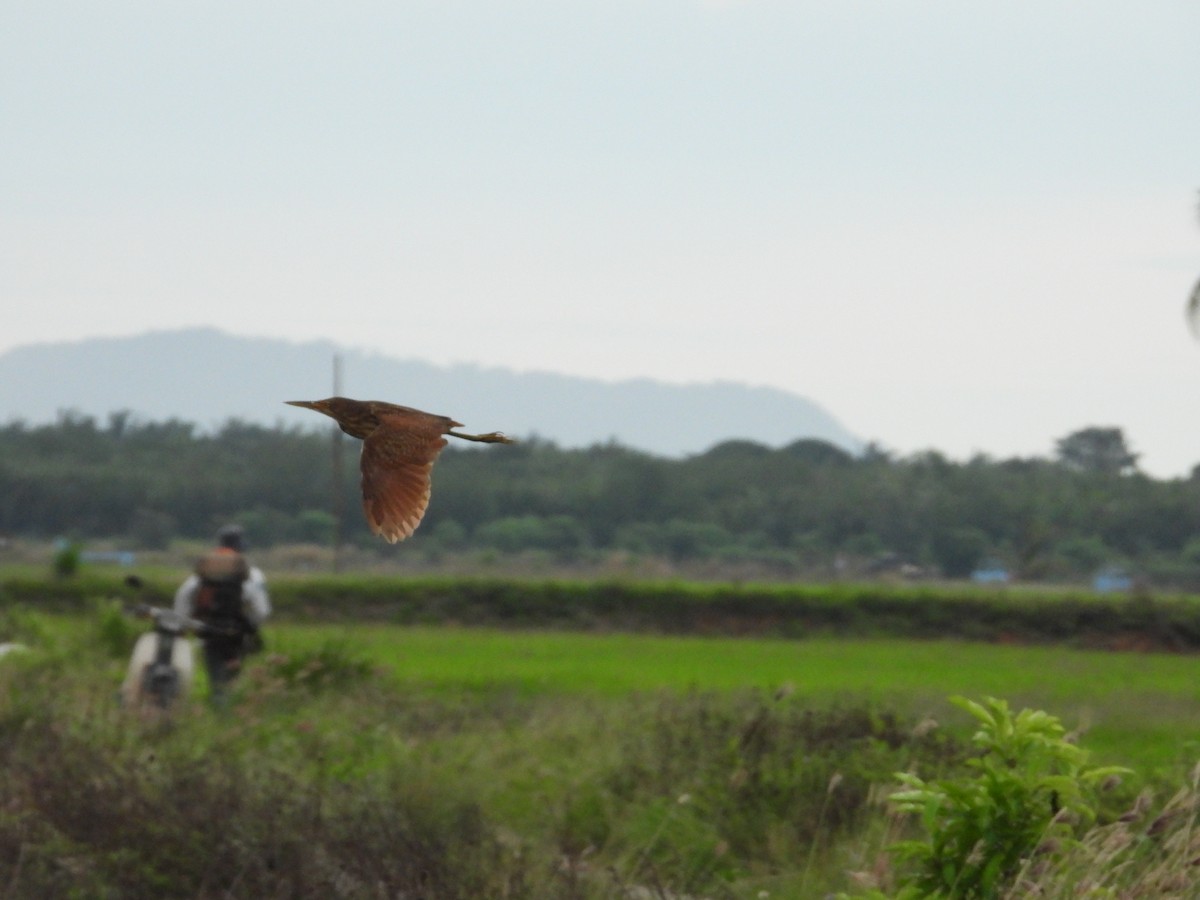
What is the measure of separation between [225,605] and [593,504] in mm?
4250

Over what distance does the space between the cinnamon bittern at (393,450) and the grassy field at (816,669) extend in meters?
10.3

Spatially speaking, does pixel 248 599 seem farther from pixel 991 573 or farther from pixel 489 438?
pixel 991 573

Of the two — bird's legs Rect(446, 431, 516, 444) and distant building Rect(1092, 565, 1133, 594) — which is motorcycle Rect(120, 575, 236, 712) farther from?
distant building Rect(1092, 565, 1133, 594)

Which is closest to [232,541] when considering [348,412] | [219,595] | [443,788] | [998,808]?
[219,595]

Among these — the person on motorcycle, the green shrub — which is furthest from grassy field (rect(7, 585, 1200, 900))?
the person on motorcycle

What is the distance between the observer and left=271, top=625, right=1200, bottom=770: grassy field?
1675cm

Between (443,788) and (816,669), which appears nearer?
(443,788)

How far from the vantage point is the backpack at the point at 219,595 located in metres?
11.6

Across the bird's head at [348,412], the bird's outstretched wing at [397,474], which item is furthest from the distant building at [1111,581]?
the bird's head at [348,412]

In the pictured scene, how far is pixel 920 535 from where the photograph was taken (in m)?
47.8

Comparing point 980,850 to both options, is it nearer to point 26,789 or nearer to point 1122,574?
point 26,789

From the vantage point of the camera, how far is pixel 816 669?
26.2 m

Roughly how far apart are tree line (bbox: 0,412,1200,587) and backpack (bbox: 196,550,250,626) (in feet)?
3.79

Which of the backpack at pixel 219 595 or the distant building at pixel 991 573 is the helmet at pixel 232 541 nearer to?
the backpack at pixel 219 595
